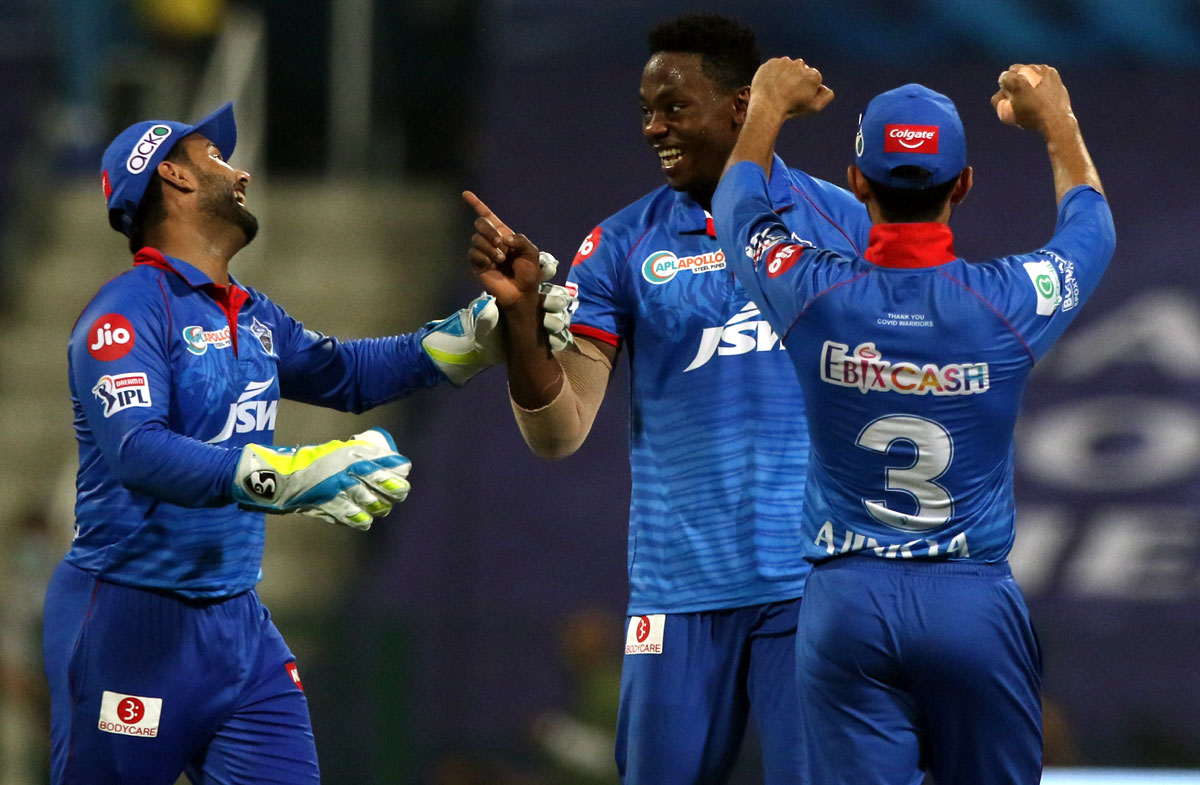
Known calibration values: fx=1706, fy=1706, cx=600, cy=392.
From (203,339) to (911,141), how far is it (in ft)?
6.11

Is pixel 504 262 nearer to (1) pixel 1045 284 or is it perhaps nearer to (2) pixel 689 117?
(2) pixel 689 117

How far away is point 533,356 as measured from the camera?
434 cm

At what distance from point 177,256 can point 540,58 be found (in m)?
8.58

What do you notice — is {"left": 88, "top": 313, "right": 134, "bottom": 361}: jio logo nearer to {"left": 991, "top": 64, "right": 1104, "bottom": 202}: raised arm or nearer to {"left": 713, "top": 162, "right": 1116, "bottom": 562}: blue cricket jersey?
{"left": 713, "top": 162, "right": 1116, "bottom": 562}: blue cricket jersey

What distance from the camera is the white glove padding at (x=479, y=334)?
4.31m

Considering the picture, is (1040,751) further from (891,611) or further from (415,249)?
(415,249)

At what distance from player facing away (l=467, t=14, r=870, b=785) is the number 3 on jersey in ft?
2.30

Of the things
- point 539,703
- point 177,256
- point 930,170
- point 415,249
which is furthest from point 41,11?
point 930,170

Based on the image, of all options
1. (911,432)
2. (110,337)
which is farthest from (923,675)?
(110,337)

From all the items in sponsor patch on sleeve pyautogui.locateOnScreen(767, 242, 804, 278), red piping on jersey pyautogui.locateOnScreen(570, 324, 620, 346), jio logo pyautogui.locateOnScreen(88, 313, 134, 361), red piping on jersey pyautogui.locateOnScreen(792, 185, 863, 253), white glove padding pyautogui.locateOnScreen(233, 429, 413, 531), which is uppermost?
red piping on jersey pyautogui.locateOnScreen(792, 185, 863, 253)

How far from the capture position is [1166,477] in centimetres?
1088

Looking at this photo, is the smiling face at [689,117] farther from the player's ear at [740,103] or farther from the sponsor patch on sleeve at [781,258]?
the sponsor patch on sleeve at [781,258]

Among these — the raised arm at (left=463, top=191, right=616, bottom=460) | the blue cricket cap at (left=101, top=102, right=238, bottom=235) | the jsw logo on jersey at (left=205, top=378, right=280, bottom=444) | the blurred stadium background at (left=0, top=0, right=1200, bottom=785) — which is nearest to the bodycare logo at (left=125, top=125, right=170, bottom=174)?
the blue cricket cap at (left=101, top=102, right=238, bottom=235)

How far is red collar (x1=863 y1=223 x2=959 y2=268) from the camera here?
3793 mm
